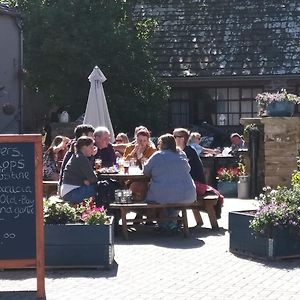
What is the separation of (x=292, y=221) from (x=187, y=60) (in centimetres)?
1669

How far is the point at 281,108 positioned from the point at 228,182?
2.26 metres

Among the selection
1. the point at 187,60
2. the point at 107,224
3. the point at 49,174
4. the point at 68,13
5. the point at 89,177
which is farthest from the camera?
the point at 187,60

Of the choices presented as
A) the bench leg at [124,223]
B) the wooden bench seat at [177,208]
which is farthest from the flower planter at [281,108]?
the bench leg at [124,223]

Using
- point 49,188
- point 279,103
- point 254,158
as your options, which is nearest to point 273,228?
point 49,188

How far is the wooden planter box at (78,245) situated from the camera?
9.64 metres

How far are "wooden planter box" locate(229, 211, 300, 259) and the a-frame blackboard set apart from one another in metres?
2.83

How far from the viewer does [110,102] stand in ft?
79.1

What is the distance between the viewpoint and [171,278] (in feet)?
30.0

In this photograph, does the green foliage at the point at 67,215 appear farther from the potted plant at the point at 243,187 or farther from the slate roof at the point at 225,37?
the slate roof at the point at 225,37

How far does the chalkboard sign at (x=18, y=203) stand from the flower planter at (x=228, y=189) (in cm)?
1016

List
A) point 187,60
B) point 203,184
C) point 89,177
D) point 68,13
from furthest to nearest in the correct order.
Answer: point 187,60
point 68,13
point 203,184
point 89,177

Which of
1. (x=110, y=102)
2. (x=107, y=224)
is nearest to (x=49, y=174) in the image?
(x=107, y=224)

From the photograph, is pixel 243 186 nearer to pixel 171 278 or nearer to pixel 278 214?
pixel 278 214

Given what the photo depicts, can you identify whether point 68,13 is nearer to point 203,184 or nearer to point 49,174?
point 49,174
